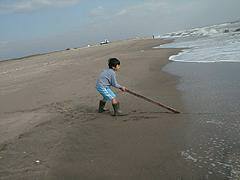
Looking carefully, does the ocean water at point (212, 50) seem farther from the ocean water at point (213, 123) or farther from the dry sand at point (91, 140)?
the dry sand at point (91, 140)

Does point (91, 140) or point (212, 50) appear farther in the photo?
point (212, 50)

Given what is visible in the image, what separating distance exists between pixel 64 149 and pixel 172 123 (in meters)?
2.01

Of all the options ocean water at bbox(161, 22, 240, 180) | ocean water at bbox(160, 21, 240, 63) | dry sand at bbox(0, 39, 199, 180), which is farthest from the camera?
ocean water at bbox(160, 21, 240, 63)

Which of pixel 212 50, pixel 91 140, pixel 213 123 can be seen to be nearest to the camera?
pixel 91 140

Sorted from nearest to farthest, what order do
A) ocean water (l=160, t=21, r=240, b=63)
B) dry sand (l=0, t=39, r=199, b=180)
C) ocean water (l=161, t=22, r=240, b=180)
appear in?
ocean water (l=161, t=22, r=240, b=180) → dry sand (l=0, t=39, r=199, b=180) → ocean water (l=160, t=21, r=240, b=63)

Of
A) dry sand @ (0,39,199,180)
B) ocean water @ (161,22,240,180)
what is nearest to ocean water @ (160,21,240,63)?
ocean water @ (161,22,240,180)

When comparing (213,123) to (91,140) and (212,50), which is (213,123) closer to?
(91,140)

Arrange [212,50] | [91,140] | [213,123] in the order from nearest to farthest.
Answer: [91,140] → [213,123] → [212,50]

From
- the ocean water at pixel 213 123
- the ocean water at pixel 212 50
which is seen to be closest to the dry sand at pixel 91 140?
the ocean water at pixel 213 123

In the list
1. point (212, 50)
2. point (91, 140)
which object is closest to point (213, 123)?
point (91, 140)

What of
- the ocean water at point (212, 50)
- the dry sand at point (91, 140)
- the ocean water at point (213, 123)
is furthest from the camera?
the ocean water at point (212, 50)

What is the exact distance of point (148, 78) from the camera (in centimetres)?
1164

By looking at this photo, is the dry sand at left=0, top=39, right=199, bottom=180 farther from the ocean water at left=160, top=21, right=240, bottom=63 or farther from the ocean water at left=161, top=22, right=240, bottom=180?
the ocean water at left=160, top=21, right=240, bottom=63

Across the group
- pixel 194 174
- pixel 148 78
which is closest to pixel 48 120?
pixel 194 174
